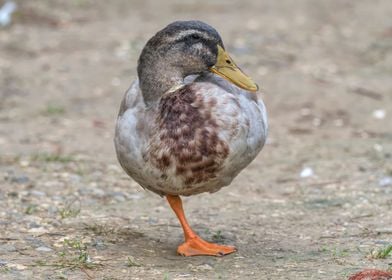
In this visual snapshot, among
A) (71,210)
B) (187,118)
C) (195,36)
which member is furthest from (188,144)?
(71,210)

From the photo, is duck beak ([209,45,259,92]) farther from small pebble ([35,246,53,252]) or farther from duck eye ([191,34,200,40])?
small pebble ([35,246,53,252])

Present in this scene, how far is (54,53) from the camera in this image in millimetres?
10172

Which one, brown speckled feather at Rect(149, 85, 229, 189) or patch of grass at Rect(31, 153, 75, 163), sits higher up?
brown speckled feather at Rect(149, 85, 229, 189)

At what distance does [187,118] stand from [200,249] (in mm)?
777

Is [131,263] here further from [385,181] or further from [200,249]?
[385,181]

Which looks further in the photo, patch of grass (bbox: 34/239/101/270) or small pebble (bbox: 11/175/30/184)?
small pebble (bbox: 11/175/30/184)

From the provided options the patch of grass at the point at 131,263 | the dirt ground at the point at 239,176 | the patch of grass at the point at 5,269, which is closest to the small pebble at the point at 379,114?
the dirt ground at the point at 239,176

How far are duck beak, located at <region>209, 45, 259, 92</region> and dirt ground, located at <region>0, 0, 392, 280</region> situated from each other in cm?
90

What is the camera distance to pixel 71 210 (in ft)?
18.3

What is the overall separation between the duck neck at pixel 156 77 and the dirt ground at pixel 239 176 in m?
0.82

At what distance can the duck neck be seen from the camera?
4617 millimetres

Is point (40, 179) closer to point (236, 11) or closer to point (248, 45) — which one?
point (248, 45)

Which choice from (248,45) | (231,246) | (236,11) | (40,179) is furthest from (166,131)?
(236,11)

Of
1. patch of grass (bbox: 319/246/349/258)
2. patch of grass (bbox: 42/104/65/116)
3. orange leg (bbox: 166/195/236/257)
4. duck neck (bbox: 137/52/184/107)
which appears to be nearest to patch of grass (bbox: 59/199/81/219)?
orange leg (bbox: 166/195/236/257)
